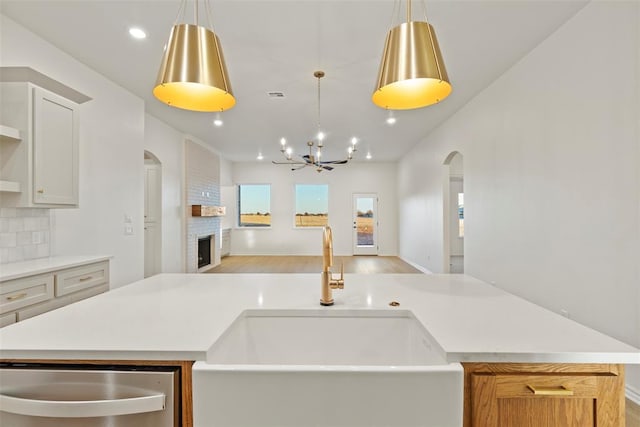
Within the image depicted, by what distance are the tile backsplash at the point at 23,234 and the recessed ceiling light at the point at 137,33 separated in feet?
5.73

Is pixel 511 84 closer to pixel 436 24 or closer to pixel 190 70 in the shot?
pixel 436 24

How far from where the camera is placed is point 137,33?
2752mm

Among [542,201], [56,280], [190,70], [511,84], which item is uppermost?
[511,84]

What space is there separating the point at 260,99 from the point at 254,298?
363 cm

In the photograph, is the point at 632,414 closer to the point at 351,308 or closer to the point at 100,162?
the point at 351,308

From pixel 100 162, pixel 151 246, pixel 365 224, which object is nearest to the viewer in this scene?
pixel 100 162

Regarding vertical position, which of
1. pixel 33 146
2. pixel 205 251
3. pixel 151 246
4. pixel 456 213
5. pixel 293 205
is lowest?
pixel 205 251

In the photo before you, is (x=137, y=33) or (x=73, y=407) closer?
(x=73, y=407)

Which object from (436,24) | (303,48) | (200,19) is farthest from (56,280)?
(436,24)

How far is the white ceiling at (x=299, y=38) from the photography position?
2.43m

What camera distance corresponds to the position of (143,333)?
924 millimetres

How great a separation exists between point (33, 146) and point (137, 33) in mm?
1278

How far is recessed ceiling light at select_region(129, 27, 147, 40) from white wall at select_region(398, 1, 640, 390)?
360 cm

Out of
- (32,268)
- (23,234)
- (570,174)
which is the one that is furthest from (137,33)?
(570,174)
